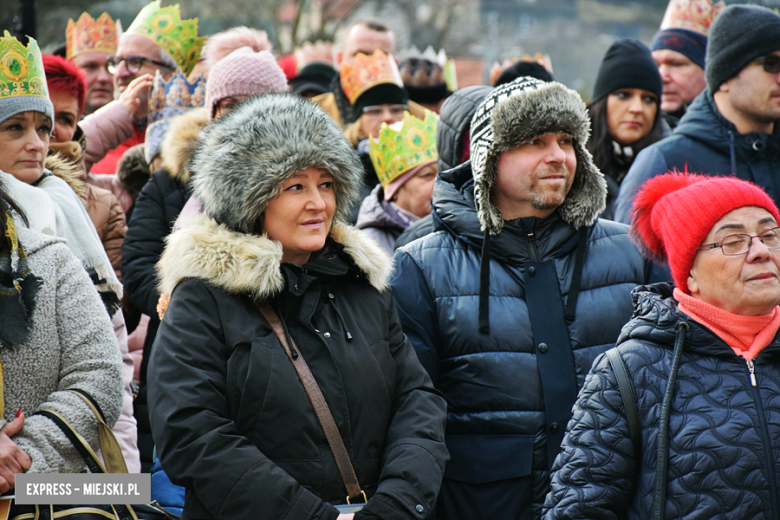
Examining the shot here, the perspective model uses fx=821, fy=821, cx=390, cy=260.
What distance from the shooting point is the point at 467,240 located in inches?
131

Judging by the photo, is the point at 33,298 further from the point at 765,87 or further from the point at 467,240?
the point at 765,87

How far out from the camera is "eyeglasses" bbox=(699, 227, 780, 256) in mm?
2572

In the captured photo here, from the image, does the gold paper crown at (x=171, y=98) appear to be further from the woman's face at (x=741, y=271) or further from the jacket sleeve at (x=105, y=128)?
the woman's face at (x=741, y=271)

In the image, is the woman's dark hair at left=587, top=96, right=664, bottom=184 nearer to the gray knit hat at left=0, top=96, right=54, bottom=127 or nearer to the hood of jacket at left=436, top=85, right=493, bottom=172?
the hood of jacket at left=436, top=85, right=493, bottom=172

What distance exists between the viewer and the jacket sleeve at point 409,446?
256 cm

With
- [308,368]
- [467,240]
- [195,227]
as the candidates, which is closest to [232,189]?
[195,227]

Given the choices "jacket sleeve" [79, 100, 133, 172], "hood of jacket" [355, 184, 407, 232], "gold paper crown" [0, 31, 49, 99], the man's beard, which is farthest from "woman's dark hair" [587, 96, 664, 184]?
"gold paper crown" [0, 31, 49, 99]

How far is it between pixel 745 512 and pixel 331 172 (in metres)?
1.71

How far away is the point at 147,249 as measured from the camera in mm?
4523

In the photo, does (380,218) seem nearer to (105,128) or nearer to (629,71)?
(629,71)

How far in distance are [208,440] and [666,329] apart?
1435 mm

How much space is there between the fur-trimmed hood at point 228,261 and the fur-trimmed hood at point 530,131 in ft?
2.33

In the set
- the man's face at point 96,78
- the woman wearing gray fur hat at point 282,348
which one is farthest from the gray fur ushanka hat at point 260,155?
the man's face at point 96,78

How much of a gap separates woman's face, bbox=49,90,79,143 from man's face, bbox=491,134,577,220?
2589mm
